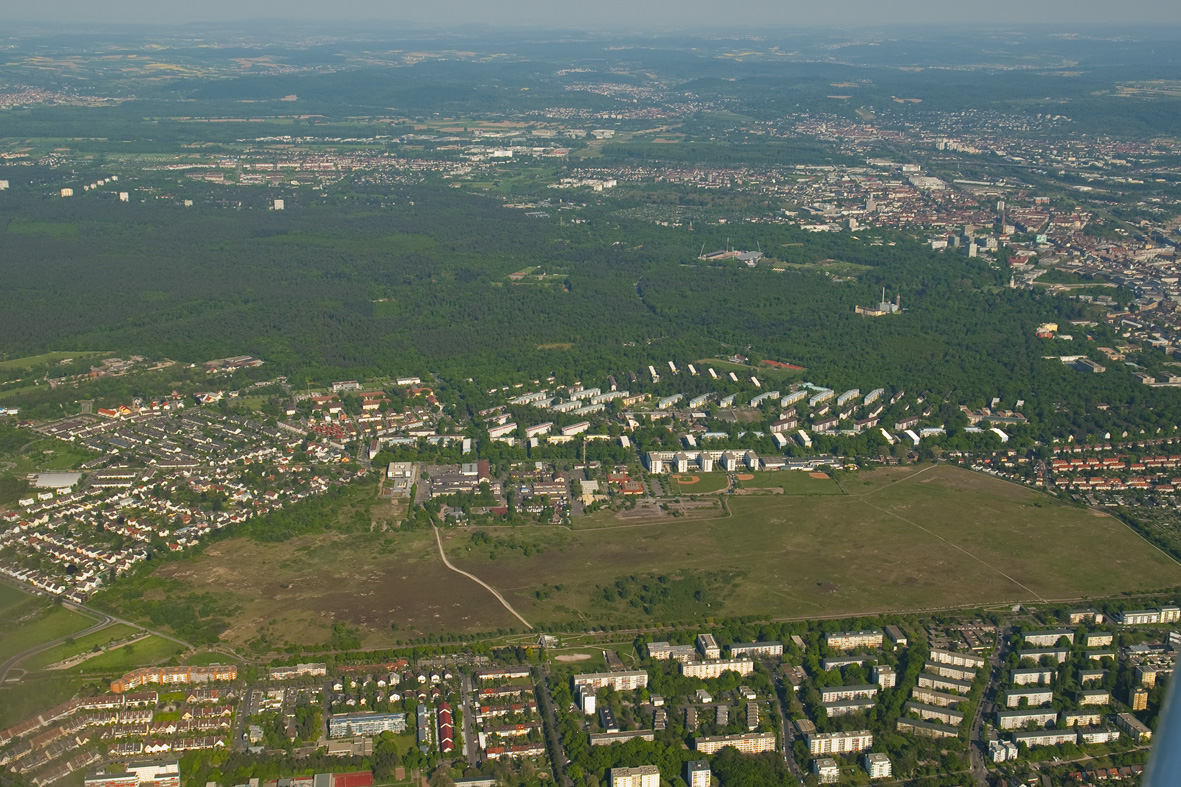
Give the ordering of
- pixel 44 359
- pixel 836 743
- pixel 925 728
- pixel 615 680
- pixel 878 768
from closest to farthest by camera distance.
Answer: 1. pixel 878 768
2. pixel 836 743
3. pixel 925 728
4. pixel 615 680
5. pixel 44 359

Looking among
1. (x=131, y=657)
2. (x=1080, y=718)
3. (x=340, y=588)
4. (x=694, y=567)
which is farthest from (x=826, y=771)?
(x=131, y=657)

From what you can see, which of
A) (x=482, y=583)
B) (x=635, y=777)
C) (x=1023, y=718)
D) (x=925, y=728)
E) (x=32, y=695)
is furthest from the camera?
(x=482, y=583)

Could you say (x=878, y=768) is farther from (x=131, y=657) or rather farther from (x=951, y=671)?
(x=131, y=657)

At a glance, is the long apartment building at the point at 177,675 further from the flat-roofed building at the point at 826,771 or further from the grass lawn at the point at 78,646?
the flat-roofed building at the point at 826,771

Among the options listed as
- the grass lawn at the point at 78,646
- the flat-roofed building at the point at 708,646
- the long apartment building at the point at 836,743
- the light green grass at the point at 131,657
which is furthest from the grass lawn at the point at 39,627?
the long apartment building at the point at 836,743

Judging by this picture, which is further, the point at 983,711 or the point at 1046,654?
the point at 1046,654

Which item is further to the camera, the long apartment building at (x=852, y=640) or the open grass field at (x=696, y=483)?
the open grass field at (x=696, y=483)

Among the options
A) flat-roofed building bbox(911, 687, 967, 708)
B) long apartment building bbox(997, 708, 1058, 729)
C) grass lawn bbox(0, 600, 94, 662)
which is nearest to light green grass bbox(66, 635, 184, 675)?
grass lawn bbox(0, 600, 94, 662)

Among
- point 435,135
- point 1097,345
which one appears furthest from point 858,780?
point 435,135
